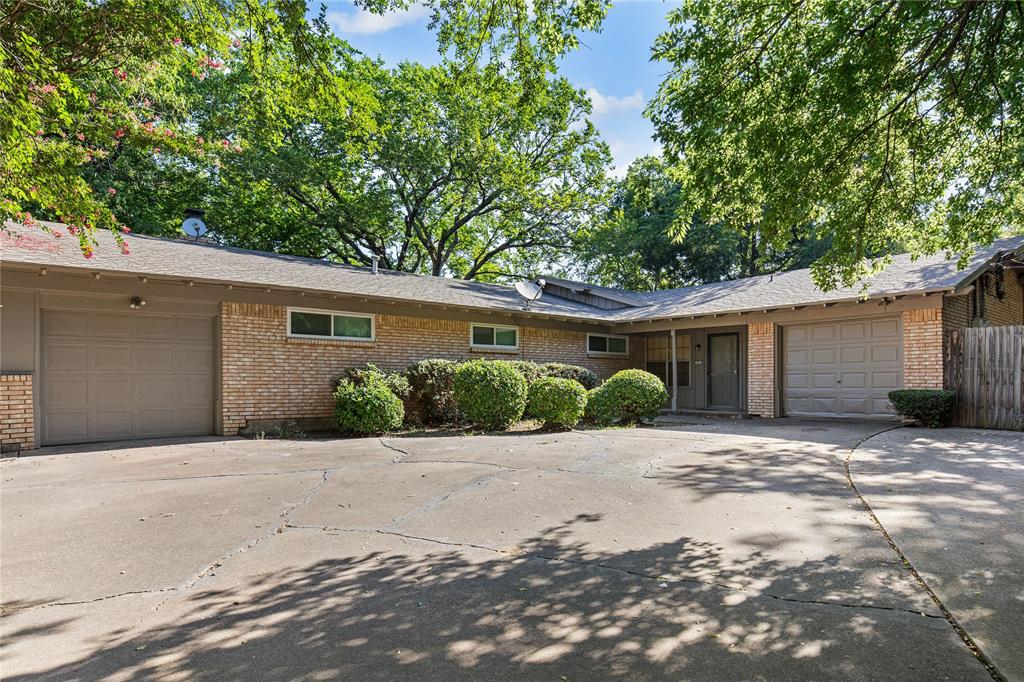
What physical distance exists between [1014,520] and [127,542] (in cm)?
684

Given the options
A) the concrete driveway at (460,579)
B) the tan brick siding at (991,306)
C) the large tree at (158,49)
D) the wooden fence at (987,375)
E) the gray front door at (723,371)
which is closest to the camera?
the concrete driveway at (460,579)

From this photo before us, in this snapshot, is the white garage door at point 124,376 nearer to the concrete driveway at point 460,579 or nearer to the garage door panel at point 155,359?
the garage door panel at point 155,359

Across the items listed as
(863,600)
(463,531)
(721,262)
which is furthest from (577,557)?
(721,262)

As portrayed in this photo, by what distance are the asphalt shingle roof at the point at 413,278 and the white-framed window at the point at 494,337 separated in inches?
26.0

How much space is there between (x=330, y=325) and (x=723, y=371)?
35.6 feet

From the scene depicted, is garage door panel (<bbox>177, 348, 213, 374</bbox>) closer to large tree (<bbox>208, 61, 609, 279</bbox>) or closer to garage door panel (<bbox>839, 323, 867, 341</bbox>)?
large tree (<bbox>208, 61, 609, 279</bbox>)

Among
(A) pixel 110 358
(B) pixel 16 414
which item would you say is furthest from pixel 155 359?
(B) pixel 16 414

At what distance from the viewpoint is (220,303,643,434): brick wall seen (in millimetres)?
10562

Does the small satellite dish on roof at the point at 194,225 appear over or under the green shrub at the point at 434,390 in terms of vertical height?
over

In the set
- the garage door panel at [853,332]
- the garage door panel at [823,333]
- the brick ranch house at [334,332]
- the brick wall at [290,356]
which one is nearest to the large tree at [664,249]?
the brick ranch house at [334,332]

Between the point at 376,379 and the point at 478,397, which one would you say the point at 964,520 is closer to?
the point at 478,397

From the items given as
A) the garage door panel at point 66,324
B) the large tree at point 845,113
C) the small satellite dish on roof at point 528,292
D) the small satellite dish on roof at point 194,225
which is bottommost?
the garage door panel at point 66,324

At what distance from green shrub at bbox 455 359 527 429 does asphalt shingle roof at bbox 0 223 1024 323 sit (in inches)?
102

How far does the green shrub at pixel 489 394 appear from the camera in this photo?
11000mm
